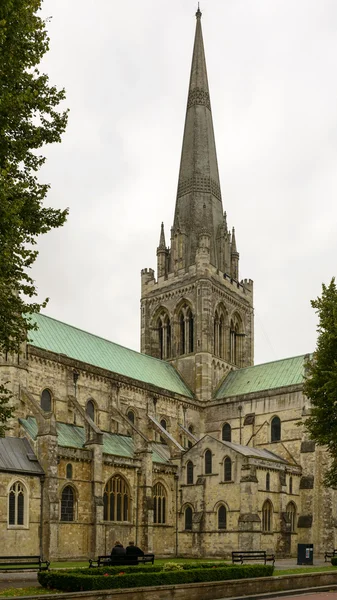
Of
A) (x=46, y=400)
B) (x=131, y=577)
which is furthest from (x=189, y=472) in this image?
(x=131, y=577)

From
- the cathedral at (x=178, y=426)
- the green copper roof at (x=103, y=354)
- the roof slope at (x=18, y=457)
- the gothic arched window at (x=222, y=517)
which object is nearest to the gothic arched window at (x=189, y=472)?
the cathedral at (x=178, y=426)

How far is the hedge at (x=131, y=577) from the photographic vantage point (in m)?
18.3

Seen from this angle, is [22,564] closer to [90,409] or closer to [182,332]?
[90,409]

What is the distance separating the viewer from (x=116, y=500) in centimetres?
4134

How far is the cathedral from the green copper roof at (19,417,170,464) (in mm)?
127

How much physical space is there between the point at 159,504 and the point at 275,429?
40.6 feet

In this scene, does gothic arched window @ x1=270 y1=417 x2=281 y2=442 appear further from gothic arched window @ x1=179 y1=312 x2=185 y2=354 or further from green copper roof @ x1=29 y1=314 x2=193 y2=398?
gothic arched window @ x1=179 y1=312 x2=185 y2=354

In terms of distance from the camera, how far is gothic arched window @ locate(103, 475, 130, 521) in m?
40.7

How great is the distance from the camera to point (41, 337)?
46219 millimetres

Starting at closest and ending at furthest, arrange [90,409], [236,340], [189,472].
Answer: [90,409] < [189,472] < [236,340]

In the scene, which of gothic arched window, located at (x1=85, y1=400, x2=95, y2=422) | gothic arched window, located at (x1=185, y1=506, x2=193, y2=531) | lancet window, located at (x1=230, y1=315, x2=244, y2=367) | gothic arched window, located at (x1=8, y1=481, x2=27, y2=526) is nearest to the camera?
gothic arched window, located at (x1=8, y1=481, x2=27, y2=526)

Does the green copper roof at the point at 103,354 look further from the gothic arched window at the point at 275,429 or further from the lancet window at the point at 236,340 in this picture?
the gothic arched window at the point at 275,429

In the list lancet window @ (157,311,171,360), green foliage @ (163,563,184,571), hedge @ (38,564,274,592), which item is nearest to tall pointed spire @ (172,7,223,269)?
lancet window @ (157,311,171,360)

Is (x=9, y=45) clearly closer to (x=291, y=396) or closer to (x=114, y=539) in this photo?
(x=114, y=539)
